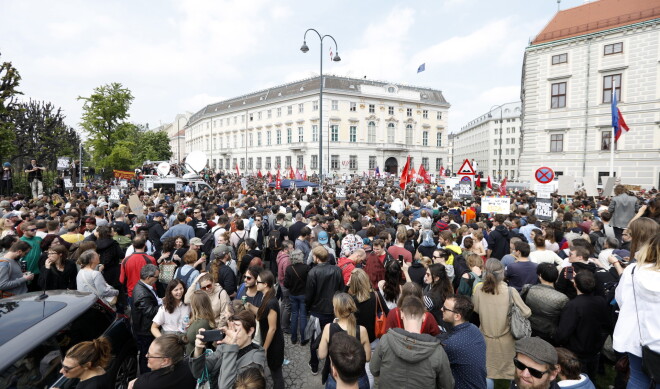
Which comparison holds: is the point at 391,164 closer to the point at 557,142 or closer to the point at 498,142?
the point at 557,142

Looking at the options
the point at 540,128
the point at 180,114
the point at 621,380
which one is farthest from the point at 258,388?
the point at 180,114

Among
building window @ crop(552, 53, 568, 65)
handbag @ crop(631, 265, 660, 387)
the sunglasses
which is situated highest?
building window @ crop(552, 53, 568, 65)

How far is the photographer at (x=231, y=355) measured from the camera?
120 inches

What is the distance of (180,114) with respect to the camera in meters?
110

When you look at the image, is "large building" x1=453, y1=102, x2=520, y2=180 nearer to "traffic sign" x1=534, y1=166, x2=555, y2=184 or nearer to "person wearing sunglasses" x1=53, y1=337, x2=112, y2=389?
"traffic sign" x1=534, y1=166, x2=555, y2=184

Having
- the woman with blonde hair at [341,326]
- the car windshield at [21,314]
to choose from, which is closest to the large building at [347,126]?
the woman with blonde hair at [341,326]

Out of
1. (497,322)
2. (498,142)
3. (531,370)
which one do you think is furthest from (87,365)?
(498,142)

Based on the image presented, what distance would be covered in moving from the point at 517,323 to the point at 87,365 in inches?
165

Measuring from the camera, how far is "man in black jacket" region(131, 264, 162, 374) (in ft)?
14.6

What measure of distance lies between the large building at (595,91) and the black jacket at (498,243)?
24708mm

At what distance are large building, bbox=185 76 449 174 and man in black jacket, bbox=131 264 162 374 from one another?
4950 cm

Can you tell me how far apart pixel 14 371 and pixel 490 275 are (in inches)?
172

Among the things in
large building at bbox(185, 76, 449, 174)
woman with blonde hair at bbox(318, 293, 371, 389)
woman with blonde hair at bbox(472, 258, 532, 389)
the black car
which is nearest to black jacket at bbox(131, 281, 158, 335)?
the black car

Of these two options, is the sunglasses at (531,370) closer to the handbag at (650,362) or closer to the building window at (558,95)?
the handbag at (650,362)
